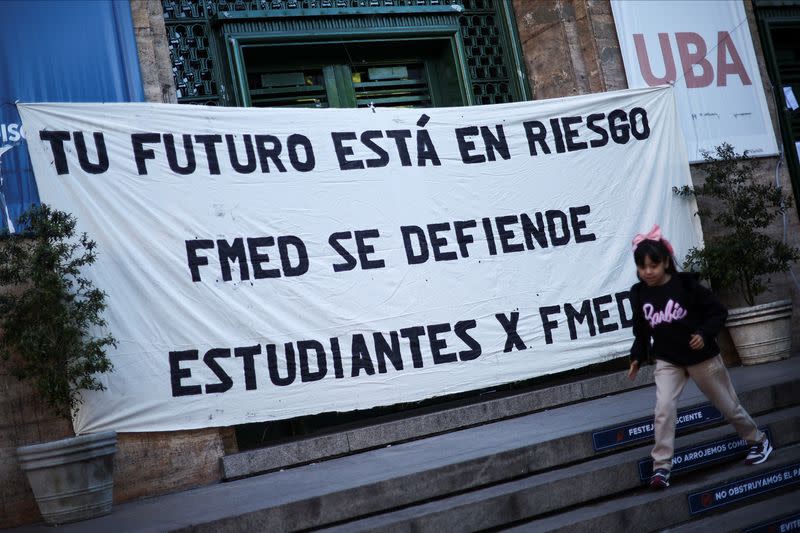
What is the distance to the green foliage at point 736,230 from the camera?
28.1 ft

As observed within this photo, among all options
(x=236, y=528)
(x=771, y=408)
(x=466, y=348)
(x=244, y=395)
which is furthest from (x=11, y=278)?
(x=771, y=408)

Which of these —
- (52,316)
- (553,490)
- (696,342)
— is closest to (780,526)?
(696,342)

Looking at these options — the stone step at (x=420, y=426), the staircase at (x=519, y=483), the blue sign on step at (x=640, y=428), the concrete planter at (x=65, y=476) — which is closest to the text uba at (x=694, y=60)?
the stone step at (x=420, y=426)

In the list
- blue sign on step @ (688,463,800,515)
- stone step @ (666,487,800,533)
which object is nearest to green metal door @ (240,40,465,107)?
blue sign on step @ (688,463,800,515)

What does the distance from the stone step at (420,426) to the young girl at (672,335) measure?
2.08 meters

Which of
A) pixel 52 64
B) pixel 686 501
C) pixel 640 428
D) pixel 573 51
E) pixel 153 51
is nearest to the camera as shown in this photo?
pixel 686 501

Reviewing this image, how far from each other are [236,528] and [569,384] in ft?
12.5

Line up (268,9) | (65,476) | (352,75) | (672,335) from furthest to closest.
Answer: (352,75), (268,9), (65,476), (672,335)

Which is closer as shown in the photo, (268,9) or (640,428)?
(640,428)

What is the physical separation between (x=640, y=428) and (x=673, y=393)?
0.82 m

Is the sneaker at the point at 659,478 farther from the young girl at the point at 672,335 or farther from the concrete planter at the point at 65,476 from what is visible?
the concrete planter at the point at 65,476

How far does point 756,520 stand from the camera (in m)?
5.16

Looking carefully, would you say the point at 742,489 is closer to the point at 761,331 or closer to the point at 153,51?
the point at 761,331

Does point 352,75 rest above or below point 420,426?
above
